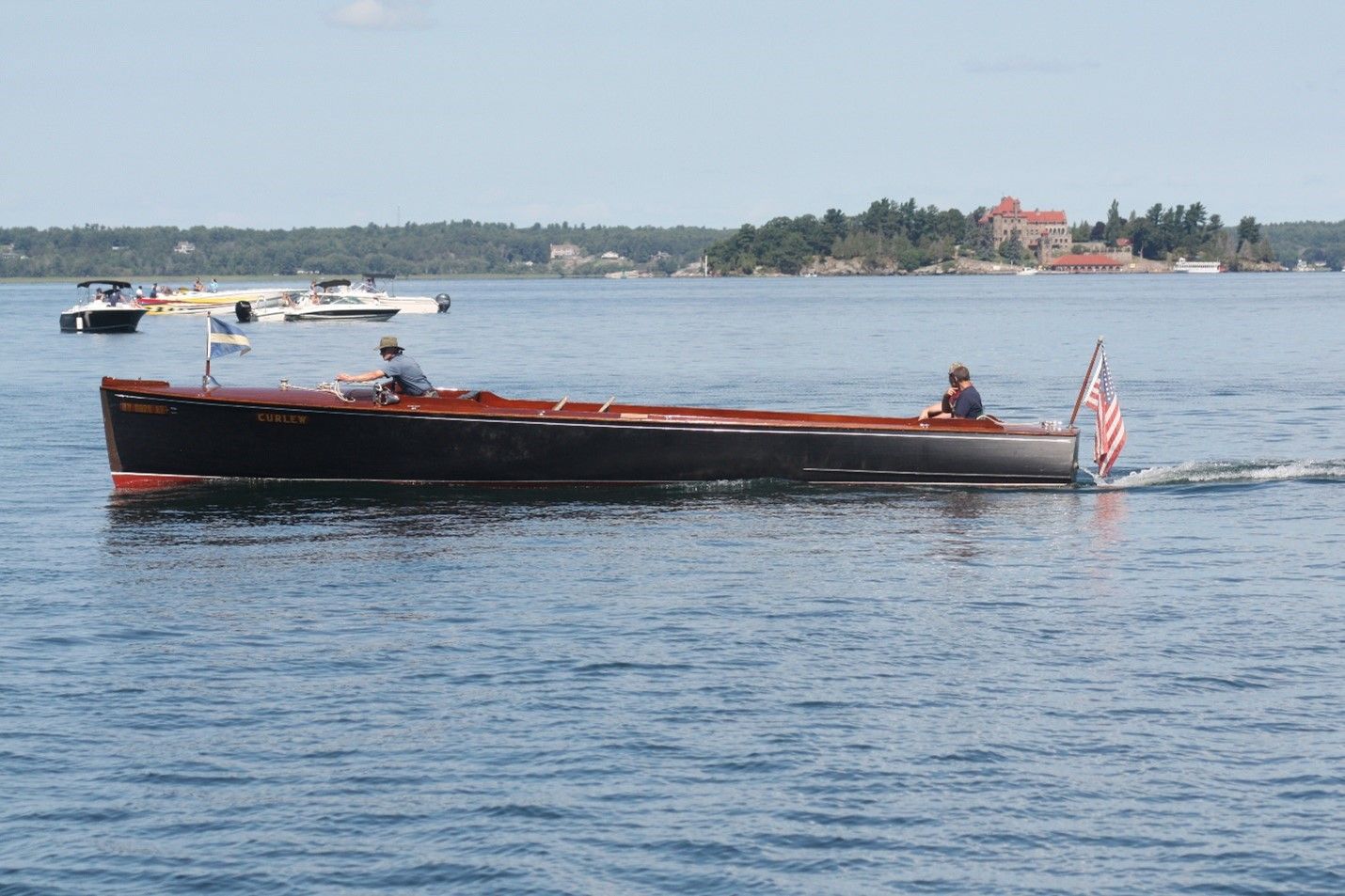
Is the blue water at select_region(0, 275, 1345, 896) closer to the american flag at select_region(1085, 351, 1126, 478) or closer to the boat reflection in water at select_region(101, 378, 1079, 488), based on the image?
the boat reflection in water at select_region(101, 378, 1079, 488)

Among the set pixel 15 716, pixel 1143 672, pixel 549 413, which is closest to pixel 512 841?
pixel 15 716

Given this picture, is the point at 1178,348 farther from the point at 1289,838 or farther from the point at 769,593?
the point at 1289,838

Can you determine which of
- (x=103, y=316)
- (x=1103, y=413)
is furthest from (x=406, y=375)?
(x=103, y=316)

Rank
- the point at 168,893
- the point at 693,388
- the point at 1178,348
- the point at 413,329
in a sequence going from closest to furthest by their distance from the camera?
the point at 168,893 < the point at 693,388 < the point at 1178,348 < the point at 413,329

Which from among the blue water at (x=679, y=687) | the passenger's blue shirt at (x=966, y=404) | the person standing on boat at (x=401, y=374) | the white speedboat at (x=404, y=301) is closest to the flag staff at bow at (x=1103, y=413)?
the blue water at (x=679, y=687)

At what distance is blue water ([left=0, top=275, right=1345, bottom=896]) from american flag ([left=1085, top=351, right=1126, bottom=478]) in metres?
0.55

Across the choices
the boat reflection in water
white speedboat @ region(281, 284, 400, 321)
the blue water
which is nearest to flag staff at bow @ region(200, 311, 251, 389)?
the boat reflection in water

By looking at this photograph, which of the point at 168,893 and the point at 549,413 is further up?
the point at 549,413

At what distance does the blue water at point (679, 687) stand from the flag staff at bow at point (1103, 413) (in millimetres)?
581

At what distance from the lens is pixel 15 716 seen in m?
14.6

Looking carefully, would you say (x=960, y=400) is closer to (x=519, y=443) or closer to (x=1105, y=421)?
(x=1105, y=421)

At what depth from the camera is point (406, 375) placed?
2669cm

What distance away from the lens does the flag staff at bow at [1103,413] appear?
88.7 ft

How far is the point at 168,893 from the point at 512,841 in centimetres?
230
